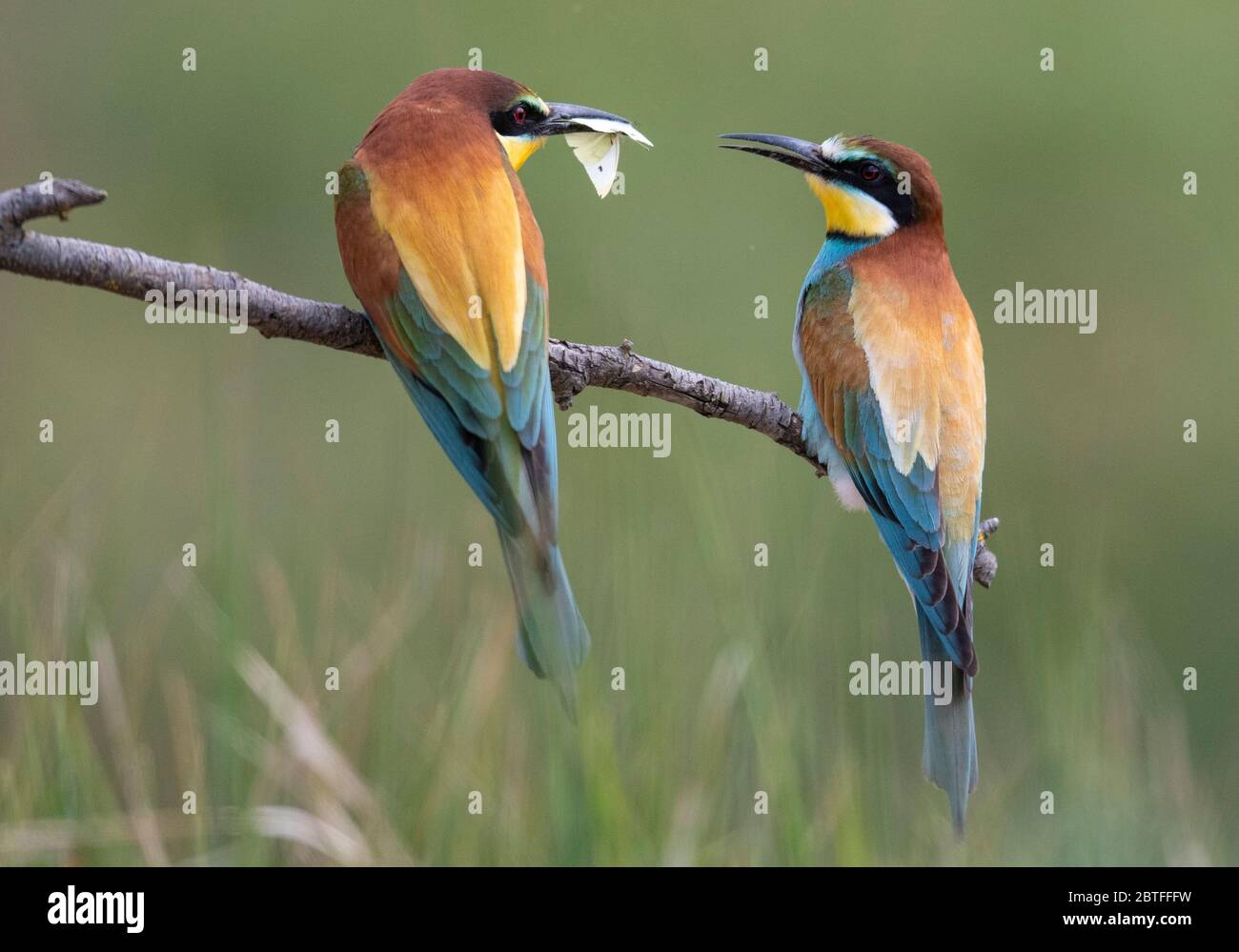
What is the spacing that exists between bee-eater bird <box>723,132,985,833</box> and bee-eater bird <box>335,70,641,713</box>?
583mm

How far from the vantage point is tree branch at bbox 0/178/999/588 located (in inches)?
57.7

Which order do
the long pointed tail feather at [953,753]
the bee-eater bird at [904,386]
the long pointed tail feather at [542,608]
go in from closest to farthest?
the long pointed tail feather at [542,608] < the long pointed tail feather at [953,753] < the bee-eater bird at [904,386]

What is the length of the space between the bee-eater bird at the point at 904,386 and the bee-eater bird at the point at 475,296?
1.91ft

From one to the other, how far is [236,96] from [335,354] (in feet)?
3.80

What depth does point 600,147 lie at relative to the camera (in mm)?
2145

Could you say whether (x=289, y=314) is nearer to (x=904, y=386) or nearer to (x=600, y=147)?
(x=600, y=147)

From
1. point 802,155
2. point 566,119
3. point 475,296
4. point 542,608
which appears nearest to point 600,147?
point 566,119

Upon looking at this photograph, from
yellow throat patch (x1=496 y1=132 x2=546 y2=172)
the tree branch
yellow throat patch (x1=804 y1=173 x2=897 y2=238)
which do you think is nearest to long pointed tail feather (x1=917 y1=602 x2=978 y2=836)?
the tree branch

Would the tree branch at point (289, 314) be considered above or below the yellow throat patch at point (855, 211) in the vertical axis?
below

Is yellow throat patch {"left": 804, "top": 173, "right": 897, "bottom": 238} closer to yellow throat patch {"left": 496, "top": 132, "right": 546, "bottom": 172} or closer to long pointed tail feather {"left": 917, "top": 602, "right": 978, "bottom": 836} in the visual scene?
yellow throat patch {"left": 496, "top": 132, "right": 546, "bottom": 172}

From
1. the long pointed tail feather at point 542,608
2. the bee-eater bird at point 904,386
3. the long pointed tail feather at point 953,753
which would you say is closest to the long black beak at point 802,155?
the bee-eater bird at point 904,386

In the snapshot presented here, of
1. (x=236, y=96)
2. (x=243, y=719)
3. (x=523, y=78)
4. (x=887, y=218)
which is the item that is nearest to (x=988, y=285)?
(x=523, y=78)

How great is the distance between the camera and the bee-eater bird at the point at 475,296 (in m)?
1.80

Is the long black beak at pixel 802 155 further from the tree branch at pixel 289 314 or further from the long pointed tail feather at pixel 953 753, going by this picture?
the long pointed tail feather at pixel 953 753
